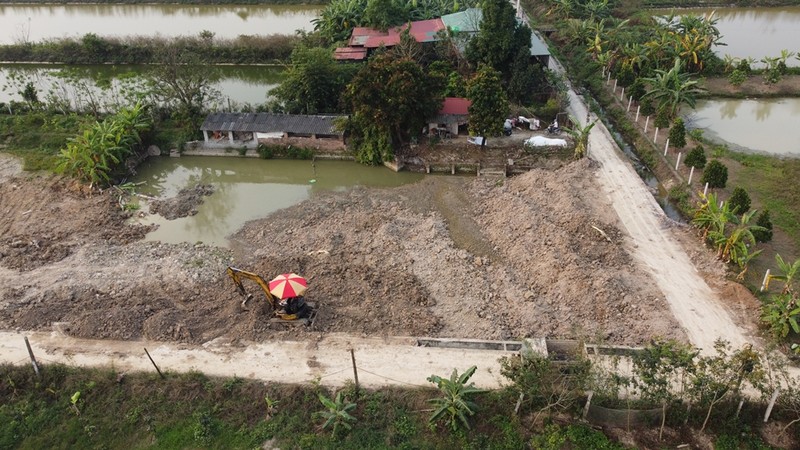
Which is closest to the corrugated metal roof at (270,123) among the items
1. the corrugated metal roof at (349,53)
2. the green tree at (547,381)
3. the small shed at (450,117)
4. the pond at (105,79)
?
the pond at (105,79)

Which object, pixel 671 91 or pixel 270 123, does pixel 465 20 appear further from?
pixel 270 123

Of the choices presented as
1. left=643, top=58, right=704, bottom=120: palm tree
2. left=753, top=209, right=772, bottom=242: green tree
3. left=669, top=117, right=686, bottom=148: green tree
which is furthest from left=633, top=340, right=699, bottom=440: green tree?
left=643, top=58, right=704, bottom=120: palm tree

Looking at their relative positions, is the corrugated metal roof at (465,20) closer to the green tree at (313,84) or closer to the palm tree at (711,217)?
the green tree at (313,84)

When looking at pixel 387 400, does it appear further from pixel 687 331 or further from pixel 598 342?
pixel 687 331

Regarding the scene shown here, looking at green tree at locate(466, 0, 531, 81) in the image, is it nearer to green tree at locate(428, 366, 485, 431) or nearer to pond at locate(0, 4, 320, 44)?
pond at locate(0, 4, 320, 44)

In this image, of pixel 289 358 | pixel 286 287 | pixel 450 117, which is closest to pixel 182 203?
pixel 286 287

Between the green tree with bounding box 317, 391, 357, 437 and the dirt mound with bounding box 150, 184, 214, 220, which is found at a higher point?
the dirt mound with bounding box 150, 184, 214, 220
